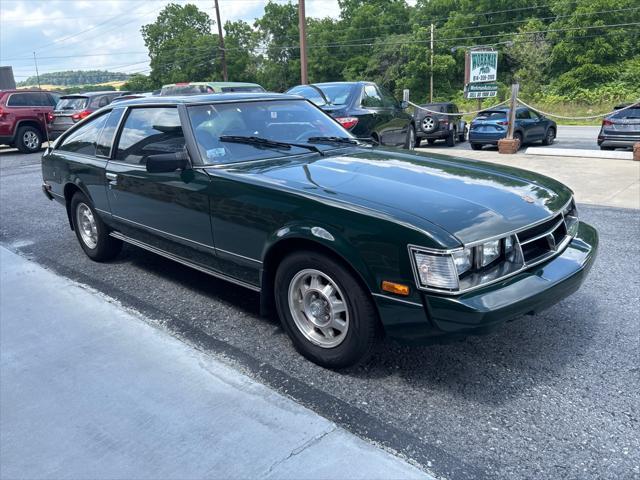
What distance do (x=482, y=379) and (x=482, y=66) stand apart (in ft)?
60.0

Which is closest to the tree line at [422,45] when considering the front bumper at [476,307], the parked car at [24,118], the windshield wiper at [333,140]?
the parked car at [24,118]

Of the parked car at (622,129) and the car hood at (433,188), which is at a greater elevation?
the car hood at (433,188)

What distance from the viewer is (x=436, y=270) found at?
2.59 metres

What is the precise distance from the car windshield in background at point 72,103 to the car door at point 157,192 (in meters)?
13.8

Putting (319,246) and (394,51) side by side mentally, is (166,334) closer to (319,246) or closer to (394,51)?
(319,246)

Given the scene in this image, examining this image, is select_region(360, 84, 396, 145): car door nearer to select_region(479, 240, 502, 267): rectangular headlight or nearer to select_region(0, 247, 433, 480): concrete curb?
select_region(0, 247, 433, 480): concrete curb

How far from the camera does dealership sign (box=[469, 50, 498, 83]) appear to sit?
1912cm

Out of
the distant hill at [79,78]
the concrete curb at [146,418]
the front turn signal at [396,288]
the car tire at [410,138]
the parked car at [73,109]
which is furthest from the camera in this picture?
the distant hill at [79,78]

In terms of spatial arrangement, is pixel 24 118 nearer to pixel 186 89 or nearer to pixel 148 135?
pixel 186 89

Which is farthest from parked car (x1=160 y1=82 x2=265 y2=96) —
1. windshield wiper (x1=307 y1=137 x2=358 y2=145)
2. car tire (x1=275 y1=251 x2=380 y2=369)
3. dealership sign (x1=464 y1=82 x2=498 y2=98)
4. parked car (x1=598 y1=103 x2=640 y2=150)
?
car tire (x1=275 y1=251 x2=380 y2=369)

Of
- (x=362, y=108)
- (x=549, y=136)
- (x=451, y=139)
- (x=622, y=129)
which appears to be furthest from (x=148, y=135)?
(x=549, y=136)

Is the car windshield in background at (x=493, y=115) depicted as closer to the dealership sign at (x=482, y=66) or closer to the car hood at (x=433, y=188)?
the dealership sign at (x=482, y=66)

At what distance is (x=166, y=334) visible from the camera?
3752mm

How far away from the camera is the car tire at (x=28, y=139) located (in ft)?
55.3
